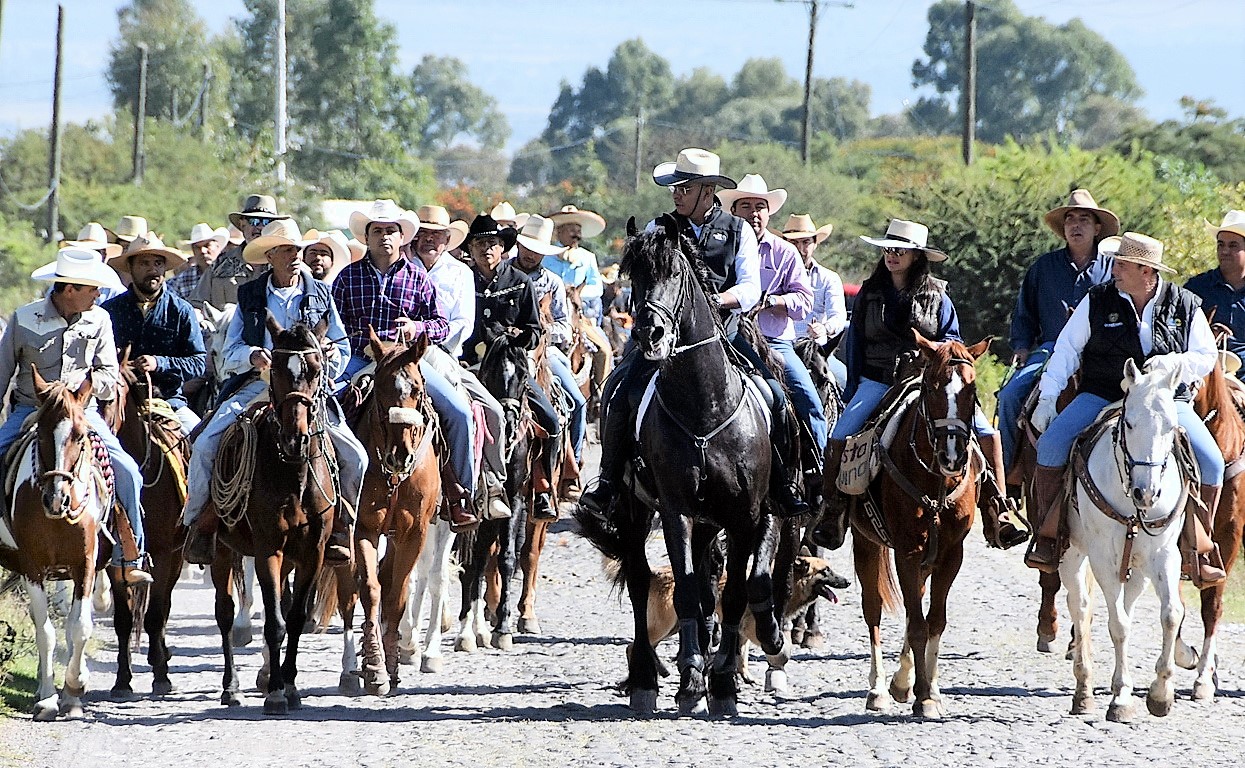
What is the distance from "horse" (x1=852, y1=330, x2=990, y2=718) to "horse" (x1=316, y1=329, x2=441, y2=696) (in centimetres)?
292

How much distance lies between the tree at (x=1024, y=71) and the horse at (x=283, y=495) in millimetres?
138851

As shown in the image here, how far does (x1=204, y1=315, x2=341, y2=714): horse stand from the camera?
10789mm

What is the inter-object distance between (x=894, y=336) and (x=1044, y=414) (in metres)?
1.08

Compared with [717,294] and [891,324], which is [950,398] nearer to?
[891,324]

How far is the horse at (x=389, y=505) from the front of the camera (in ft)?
38.0

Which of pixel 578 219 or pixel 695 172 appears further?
pixel 578 219

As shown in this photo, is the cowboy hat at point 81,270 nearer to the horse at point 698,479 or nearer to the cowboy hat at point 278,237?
the cowboy hat at point 278,237

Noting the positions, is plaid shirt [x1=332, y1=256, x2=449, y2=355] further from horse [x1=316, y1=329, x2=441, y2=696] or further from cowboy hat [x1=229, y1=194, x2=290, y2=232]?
cowboy hat [x1=229, y1=194, x2=290, y2=232]

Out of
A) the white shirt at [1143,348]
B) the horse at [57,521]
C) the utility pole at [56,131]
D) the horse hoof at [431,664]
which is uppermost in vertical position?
the utility pole at [56,131]

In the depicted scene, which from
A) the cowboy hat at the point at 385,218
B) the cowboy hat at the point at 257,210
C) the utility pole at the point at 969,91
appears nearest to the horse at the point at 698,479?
the cowboy hat at the point at 385,218

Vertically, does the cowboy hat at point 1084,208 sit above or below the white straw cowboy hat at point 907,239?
above

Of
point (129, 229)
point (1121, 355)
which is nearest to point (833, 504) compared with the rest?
point (1121, 355)

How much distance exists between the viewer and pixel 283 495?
36.4 ft

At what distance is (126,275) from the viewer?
1767cm
